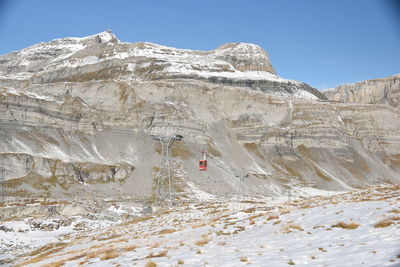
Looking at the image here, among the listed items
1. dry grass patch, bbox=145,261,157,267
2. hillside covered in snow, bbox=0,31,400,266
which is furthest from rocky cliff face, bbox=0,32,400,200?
dry grass patch, bbox=145,261,157,267

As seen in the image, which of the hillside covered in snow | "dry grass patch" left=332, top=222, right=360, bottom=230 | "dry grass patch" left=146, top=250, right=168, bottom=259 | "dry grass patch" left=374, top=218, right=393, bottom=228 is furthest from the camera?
the hillside covered in snow

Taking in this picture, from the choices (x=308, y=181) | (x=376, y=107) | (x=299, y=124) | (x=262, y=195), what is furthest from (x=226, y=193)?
(x=376, y=107)

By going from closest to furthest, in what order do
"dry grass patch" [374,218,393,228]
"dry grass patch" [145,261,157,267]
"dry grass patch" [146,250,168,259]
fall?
"dry grass patch" [145,261,157,267]
"dry grass patch" [374,218,393,228]
"dry grass patch" [146,250,168,259]

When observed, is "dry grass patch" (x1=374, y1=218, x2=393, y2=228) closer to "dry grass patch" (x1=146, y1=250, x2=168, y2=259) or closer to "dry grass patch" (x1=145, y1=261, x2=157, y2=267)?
"dry grass patch" (x1=146, y1=250, x2=168, y2=259)

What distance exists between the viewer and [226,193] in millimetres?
95812

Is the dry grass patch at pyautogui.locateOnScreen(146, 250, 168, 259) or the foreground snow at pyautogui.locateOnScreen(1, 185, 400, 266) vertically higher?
the foreground snow at pyautogui.locateOnScreen(1, 185, 400, 266)

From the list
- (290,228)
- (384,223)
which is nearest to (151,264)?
(290,228)

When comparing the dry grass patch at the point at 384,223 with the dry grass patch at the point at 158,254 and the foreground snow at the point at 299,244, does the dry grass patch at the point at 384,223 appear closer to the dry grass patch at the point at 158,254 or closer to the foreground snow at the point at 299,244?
the foreground snow at the point at 299,244

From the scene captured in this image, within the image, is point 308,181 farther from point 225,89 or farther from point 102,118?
point 102,118

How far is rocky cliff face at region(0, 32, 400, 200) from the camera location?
93250 mm

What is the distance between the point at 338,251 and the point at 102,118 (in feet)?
378

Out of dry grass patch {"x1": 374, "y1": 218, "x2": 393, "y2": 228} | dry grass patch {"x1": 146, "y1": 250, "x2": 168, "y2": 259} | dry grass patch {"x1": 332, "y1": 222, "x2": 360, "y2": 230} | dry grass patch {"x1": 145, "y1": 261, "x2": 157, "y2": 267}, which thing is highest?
dry grass patch {"x1": 374, "y1": 218, "x2": 393, "y2": 228}

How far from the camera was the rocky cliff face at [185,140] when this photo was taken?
93.2 metres

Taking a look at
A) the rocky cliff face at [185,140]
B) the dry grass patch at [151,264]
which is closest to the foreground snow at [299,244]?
the dry grass patch at [151,264]
